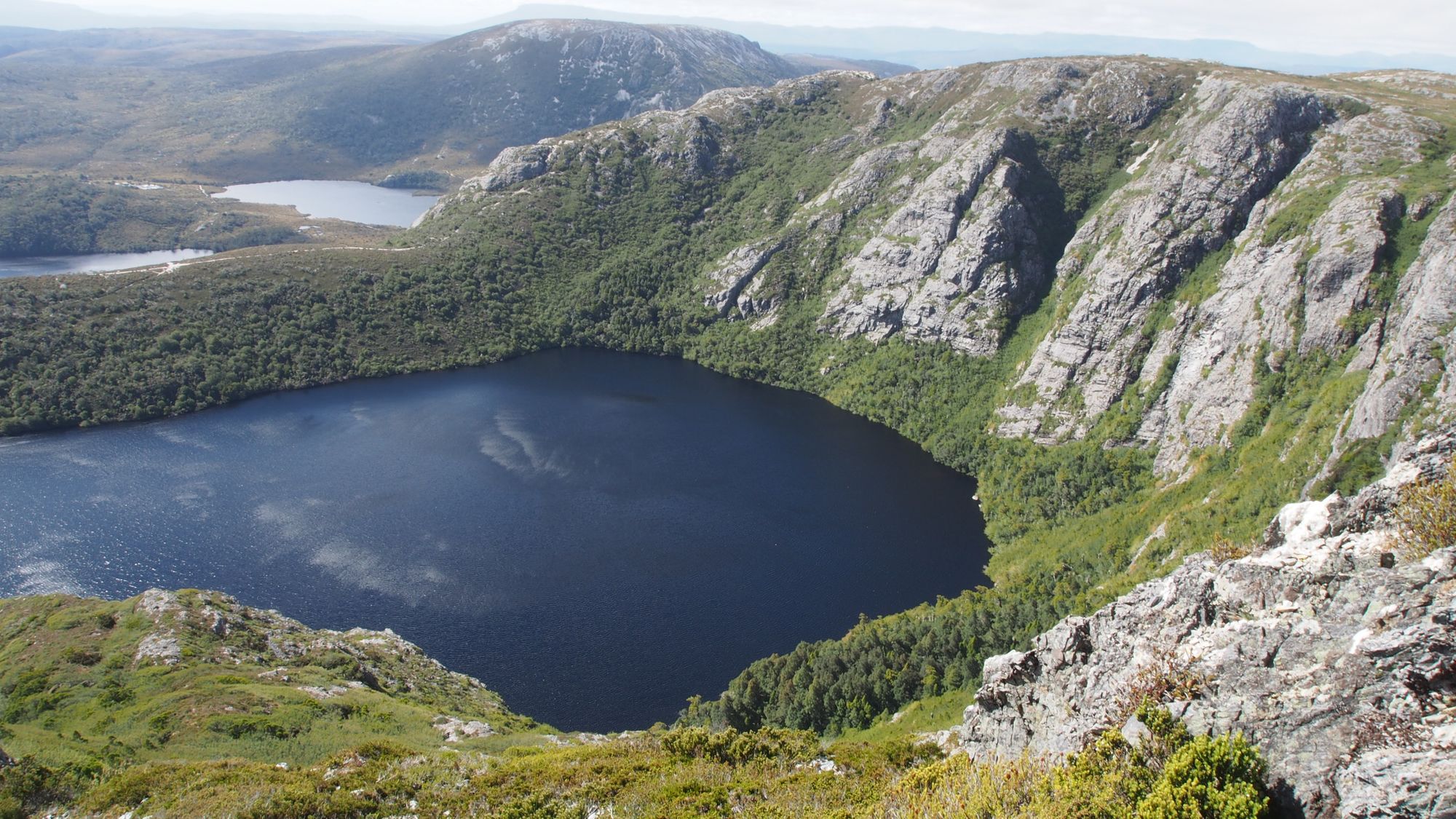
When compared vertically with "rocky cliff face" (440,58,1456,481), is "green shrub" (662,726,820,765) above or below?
below

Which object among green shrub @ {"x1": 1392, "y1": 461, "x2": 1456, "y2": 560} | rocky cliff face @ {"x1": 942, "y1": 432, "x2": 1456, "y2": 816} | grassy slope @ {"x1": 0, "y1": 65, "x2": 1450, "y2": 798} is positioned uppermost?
green shrub @ {"x1": 1392, "y1": 461, "x2": 1456, "y2": 560}

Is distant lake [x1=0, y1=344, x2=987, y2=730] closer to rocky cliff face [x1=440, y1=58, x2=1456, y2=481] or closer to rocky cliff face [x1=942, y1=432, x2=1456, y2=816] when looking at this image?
rocky cliff face [x1=440, y1=58, x2=1456, y2=481]

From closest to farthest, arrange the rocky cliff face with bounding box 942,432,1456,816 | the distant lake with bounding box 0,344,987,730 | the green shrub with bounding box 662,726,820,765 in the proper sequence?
1. the rocky cliff face with bounding box 942,432,1456,816
2. the green shrub with bounding box 662,726,820,765
3. the distant lake with bounding box 0,344,987,730

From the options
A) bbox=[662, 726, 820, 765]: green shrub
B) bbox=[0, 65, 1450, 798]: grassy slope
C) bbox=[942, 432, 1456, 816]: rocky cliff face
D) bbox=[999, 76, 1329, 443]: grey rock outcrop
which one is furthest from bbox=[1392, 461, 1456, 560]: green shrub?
bbox=[999, 76, 1329, 443]: grey rock outcrop

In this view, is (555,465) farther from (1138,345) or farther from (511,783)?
(1138,345)

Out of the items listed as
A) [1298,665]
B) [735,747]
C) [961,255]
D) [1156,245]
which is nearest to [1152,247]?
[1156,245]

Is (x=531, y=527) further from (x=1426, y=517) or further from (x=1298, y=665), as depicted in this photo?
(x=1426, y=517)
